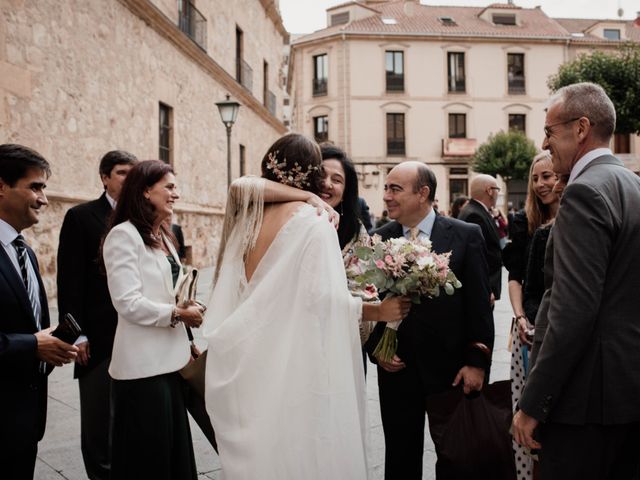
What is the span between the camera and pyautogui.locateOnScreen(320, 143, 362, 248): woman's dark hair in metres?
4.00

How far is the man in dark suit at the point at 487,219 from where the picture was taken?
639 centimetres

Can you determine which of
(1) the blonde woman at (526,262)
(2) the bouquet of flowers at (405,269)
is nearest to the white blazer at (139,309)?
(2) the bouquet of flowers at (405,269)

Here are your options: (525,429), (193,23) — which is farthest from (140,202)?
(193,23)

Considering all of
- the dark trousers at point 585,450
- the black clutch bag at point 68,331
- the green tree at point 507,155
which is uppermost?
the green tree at point 507,155

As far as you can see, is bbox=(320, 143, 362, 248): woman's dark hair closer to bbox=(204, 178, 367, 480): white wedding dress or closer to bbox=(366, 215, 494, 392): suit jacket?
bbox=(366, 215, 494, 392): suit jacket

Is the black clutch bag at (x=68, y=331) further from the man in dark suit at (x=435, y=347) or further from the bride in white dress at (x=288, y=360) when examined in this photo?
the man in dark suit at (x=435, y=347)

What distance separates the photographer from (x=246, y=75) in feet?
68.6

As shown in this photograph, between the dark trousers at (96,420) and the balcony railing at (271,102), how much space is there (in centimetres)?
2180

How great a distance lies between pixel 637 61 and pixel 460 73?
1369 centimetres

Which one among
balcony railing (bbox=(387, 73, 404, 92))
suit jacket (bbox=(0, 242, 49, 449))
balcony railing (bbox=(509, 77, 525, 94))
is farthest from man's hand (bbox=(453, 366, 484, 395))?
balcony railing (bbox=(509, 77, 525, 94))

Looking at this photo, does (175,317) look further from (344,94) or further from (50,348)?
(344,94)

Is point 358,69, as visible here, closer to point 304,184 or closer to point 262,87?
point 262,87

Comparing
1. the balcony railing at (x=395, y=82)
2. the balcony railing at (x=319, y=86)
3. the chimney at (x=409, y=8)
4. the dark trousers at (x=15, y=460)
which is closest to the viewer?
the dark trousers at (x=15, y=460)

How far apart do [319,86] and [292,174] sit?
36630mm
